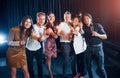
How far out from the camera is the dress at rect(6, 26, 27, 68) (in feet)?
11.4

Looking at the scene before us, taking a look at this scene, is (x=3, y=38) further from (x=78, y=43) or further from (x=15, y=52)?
(x=78, y=43)

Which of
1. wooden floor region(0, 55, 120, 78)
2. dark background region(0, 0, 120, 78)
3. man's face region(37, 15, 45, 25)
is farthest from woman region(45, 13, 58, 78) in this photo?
dark background region(0, 0, 120, 78)

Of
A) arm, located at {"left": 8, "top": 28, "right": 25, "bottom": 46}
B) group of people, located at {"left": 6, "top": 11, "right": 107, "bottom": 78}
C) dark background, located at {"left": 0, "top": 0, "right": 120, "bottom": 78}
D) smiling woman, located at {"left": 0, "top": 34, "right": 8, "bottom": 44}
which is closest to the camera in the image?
arm, located at {"left": 8, "top": 28, "right": 25, "bottom": 46}

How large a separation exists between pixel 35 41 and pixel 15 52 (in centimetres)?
41

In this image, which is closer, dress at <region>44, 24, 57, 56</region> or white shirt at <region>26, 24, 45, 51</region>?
white shirt at <region>26, 24, 45, 51</region>

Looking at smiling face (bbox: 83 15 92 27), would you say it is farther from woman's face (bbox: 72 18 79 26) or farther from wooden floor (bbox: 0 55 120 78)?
wooden floor (bbox: 0 55 120 78)

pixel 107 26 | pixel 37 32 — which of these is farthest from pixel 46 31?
pixel 107 26

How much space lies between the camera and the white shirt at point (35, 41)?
374cm

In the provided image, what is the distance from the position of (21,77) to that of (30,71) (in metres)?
0.47

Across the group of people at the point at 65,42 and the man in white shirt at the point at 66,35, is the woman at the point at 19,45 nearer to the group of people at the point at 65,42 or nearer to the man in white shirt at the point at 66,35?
the group of people at the point at 65,42

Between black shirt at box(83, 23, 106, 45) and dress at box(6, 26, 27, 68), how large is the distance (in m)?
1.05

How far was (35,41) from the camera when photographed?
3.79m

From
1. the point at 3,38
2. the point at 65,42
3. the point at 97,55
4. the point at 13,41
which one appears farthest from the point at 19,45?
the point at 3,38

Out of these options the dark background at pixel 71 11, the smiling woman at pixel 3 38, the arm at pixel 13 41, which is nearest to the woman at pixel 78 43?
the dark background at pixel 71 11
